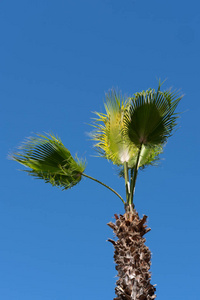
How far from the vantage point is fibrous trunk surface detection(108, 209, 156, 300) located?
245 inches

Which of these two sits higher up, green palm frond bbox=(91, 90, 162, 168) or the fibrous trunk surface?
green palm frond bbox=(91, 90, 162, 168)

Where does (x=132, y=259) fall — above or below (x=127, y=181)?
below

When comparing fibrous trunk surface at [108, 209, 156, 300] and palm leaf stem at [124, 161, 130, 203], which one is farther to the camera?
palm leaf stem at [124, 161, 130, 203]

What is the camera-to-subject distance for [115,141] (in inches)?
323

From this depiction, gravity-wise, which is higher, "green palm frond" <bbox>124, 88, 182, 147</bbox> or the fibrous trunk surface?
"green palm frond" <bbox>124, 88, 182, 147</bbox>

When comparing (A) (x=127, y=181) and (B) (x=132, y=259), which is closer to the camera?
(B) (x=132, y=259)

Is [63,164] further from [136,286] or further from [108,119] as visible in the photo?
[136,286]

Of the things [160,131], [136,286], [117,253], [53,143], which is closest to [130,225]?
[117,253]

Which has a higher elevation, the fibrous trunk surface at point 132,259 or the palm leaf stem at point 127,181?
the palm leaf stem at point 127,181

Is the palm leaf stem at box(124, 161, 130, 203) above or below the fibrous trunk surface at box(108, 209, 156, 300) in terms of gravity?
above

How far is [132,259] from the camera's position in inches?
254

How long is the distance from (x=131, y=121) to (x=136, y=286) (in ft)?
9.56

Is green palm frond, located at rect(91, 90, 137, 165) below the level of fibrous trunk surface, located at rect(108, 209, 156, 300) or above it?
above

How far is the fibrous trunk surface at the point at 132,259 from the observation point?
622 cm
